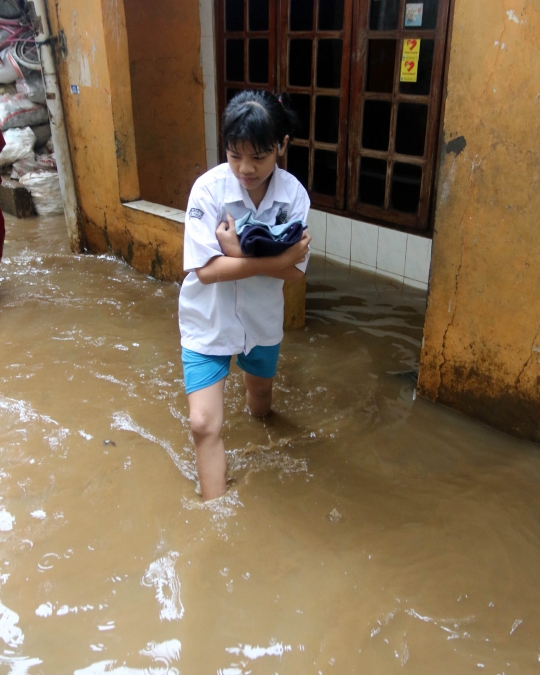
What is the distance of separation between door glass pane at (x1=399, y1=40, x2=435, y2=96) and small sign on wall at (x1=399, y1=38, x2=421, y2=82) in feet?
0.10

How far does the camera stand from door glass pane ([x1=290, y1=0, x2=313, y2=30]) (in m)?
5.20

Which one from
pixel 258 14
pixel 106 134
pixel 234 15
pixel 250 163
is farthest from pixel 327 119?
pixel 250 163

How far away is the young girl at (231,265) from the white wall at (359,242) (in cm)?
265

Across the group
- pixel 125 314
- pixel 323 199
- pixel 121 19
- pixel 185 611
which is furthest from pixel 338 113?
pixel 185 611

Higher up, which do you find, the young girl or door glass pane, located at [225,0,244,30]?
door glass pane, located at [225,0,244,30]

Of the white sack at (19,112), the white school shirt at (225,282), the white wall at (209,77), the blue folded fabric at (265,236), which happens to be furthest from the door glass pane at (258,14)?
the blue folded fabric at (265,236)

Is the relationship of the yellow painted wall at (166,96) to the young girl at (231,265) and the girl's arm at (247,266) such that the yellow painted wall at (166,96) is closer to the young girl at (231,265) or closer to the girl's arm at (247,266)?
the young girl at (231,265)

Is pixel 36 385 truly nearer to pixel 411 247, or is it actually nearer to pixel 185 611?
pixel 185 611

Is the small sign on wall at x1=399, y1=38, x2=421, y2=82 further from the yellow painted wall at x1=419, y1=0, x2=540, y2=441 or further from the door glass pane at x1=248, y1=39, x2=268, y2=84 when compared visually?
the yellow painted wall at x1=419, y1=0, x2=540, y2=441

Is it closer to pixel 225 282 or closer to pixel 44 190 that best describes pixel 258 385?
pixel 225 282

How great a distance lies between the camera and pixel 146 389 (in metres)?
3.35

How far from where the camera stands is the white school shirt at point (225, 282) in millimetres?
2195

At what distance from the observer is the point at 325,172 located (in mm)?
5555

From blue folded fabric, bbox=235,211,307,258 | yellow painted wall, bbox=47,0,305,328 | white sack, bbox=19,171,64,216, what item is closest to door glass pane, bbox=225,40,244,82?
yellow painted wall, bbox=47,0,305,328
